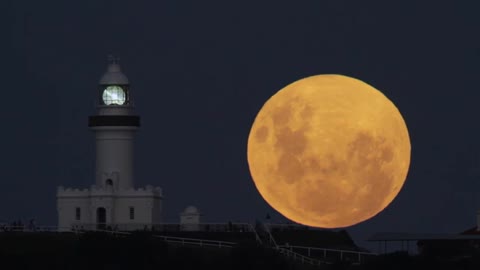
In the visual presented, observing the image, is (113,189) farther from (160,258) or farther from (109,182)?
(160,258)

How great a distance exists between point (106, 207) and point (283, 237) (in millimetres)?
9637

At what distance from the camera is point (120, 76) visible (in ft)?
538

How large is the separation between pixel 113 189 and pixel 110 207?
0.95 m

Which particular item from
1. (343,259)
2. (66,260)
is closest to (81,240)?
(66,260)

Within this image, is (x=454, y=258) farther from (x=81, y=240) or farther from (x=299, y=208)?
(x=81, y=240)

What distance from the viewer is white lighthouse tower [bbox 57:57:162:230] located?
161 meters

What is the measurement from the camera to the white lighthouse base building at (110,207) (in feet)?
528

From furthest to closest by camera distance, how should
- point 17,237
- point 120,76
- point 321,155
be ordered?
point 120,76 → point 17,237 → point 321,155

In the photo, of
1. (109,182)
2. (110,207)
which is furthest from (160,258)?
(109,182)

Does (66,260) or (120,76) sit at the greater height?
(120,76)

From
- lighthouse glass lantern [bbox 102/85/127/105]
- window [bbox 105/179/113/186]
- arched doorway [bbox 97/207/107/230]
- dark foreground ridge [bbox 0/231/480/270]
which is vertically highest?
lighthouse glass lantern [bbox 102/85/127/105]

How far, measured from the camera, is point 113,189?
16112 cm

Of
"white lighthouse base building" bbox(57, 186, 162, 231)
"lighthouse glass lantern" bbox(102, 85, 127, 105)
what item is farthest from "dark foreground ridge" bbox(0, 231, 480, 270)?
"lighthouse glass lantern" bbox(102, 85, 127, 105)

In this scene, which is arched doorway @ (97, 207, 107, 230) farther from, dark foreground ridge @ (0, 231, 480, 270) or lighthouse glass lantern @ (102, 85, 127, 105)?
dark foreground ridge @ (0, 231, 480, 270)
